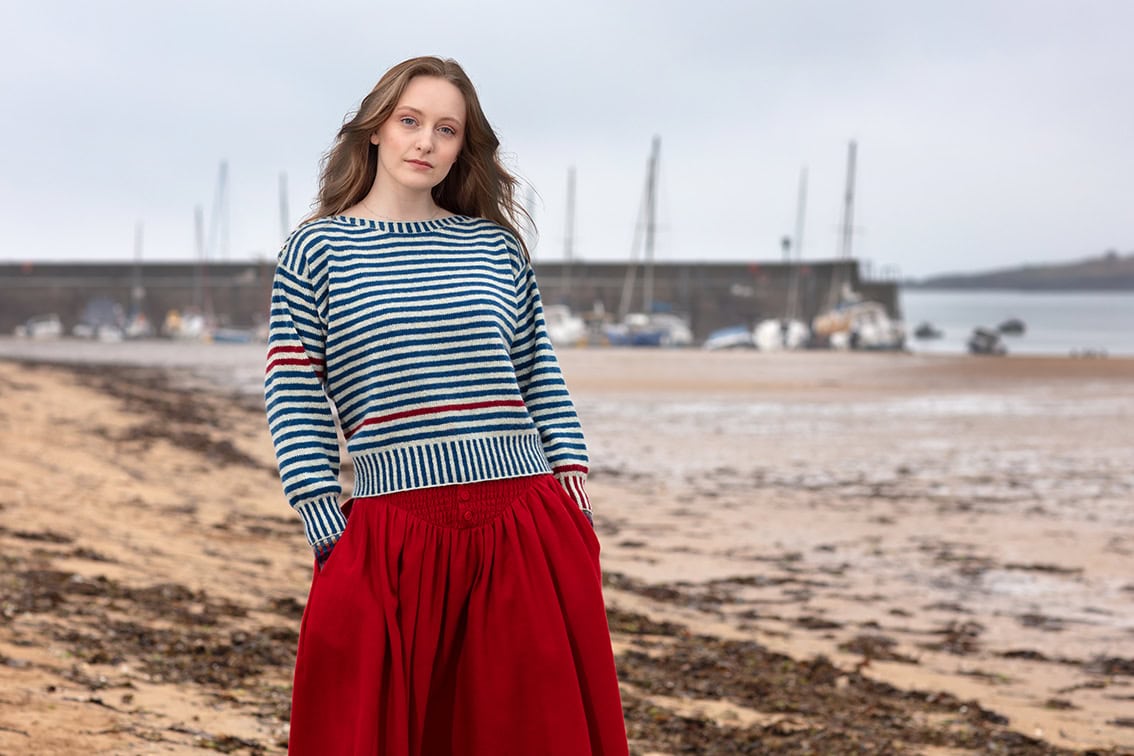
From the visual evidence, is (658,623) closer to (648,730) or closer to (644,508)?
(648,730)

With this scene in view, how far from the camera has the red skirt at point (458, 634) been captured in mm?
2234

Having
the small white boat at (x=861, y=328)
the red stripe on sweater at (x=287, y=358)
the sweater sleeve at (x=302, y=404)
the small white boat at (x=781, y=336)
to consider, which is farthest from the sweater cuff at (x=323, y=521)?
the small white boat at (x=781, y=336)

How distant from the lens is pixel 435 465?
7.53ft

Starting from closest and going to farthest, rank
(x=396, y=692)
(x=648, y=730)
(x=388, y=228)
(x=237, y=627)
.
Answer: (x=396, y=692) < (x=388, y=228) < (x=648, y=730) < (x=237, y=627)

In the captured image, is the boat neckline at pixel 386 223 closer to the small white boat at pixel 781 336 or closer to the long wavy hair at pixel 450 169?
the long wavy hair at pixel 450 169

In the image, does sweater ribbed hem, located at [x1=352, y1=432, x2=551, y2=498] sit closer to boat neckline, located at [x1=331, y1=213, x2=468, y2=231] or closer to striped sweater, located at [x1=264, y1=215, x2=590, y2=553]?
striped sweater, located at [x1=264, y1=215, x2=590, y2=553]

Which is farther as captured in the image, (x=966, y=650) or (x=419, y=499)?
(x=966, y=650)

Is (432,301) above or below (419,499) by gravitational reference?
above

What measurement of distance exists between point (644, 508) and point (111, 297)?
4834 cm

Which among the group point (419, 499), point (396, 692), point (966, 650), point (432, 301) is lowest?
point (966, 650)

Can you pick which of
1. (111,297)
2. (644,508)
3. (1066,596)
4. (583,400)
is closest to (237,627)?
(1066,596)

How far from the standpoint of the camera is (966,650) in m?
6.62

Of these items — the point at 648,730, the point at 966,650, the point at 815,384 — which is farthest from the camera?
the point at 815,384

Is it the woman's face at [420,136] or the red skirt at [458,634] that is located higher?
the woman's face at [420,136]
